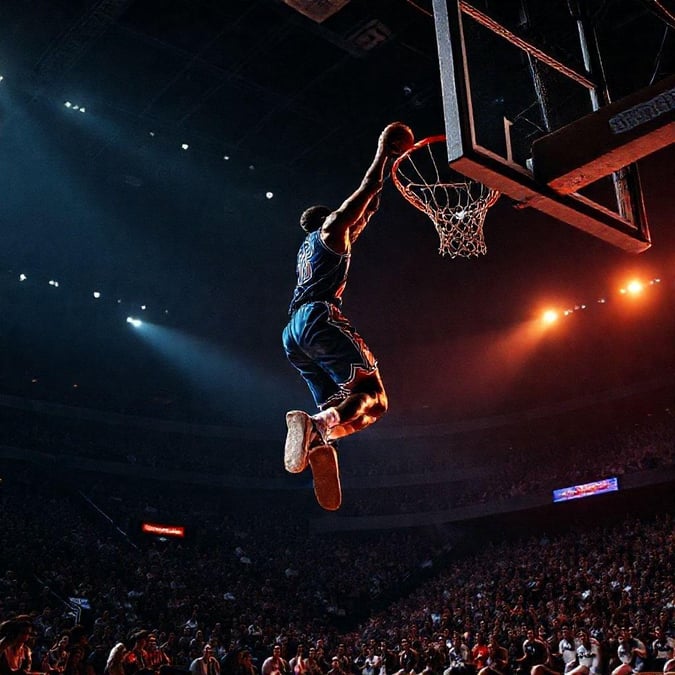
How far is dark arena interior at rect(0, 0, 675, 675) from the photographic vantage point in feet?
43.2

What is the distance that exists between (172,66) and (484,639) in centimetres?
1295

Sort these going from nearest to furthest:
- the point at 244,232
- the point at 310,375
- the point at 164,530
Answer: the point at 310,375, the point at 244,232, the point at 164,530

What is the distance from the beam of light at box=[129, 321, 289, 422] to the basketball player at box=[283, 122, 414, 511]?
909 inches

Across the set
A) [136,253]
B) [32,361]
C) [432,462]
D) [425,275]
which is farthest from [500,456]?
[32,361]

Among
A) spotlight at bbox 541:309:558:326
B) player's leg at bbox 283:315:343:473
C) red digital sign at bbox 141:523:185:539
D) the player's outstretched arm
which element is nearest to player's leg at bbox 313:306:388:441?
player's leg at bbox 283:315:343:473

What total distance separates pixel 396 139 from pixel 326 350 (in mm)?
1557

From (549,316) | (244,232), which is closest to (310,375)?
(244,232)

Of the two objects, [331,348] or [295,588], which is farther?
[295,588]

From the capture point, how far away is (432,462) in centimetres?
2848

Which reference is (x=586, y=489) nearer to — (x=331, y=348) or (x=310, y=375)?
(x=310, y=375)

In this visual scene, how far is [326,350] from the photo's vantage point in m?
5.27

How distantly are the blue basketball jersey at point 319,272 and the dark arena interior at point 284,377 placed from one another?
61.7 inches

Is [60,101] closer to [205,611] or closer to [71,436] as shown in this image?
[205,611]

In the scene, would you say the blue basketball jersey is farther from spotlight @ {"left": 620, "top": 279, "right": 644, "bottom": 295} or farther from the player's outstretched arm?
spotlight @ {"left": 620, "top": 279, "right": 644, "bottom": 295}
